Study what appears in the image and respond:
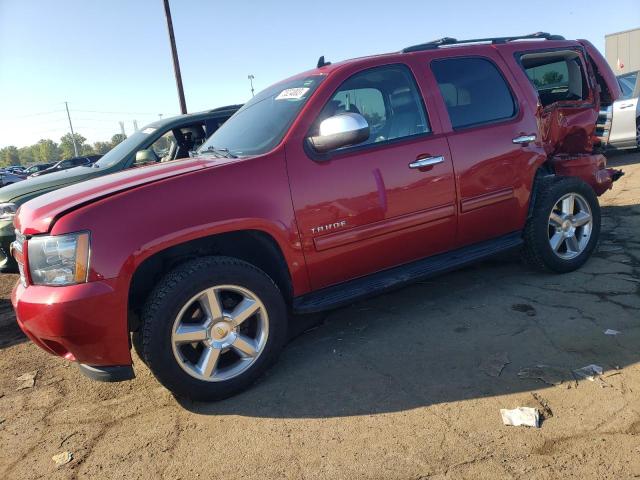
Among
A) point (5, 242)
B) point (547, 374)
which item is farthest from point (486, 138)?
point (5, 242)

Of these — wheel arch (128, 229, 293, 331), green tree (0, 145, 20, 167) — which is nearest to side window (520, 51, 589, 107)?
wheel arch (128, 229, 293, 331)

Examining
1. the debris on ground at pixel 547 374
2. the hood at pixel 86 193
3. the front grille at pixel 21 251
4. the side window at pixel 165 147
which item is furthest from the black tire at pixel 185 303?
the side window at pixel 165 147

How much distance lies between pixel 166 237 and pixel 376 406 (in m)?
1.43

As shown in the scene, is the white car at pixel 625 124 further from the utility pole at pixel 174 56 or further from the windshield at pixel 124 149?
the utility pole at pixel 174 56

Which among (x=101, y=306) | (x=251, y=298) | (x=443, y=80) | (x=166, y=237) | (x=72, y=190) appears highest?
(x=443, y=80)

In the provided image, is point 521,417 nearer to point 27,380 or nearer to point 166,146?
point 27,380

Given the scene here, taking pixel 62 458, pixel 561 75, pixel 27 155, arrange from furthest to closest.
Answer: pixel 27 155, pixel 561 75, pixel 62 458

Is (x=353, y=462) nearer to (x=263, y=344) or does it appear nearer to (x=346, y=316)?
(x=263, y=344)

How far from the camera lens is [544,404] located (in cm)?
242

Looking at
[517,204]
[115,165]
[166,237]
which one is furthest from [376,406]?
[115,165]

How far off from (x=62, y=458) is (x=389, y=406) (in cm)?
170

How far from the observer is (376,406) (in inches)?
101

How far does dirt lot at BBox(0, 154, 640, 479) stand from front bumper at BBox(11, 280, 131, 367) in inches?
19.1

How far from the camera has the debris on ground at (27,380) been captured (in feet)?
10.7
